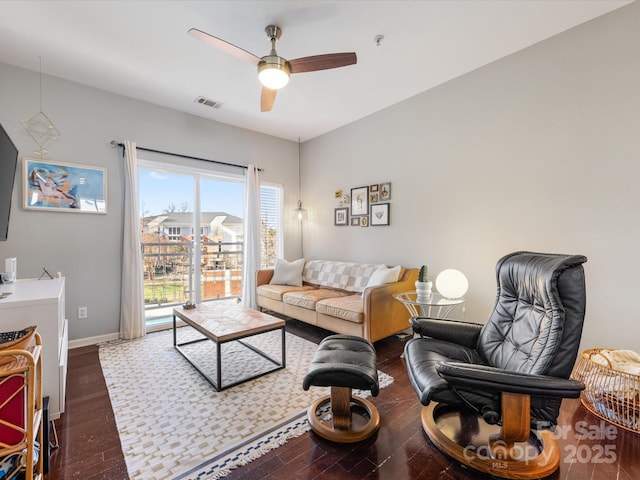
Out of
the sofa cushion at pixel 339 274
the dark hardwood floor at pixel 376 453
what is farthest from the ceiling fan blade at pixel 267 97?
the dark hardwood floor at pixel 376 453

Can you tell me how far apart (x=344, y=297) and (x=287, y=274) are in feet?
3.93

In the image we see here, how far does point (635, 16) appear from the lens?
2.09 meters

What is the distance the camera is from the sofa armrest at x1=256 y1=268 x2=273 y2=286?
433 centimetres

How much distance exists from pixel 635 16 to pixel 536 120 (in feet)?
2.69

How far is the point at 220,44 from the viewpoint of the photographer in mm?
2012

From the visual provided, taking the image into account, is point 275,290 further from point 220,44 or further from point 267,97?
point 220,44

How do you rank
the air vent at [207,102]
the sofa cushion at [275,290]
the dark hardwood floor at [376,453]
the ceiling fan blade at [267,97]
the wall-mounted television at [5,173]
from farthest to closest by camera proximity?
the sofa cushion at [275,290]
the air vent at [207,102]
the ceiling fan blade at [267,97]
the wall-mounted television at [5,173]
the dark hardwood floor at [376,453]

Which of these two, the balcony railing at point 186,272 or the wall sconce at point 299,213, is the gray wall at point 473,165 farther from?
the wall sconce at point 299,213

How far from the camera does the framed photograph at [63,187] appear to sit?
2.90 meters

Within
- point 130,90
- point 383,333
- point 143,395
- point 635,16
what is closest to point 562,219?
point 635,16

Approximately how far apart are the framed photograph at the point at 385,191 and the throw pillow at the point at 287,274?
163 centimetres

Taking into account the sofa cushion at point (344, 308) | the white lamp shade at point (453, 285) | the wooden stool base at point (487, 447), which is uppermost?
the white lamp shade at point (453, 285)

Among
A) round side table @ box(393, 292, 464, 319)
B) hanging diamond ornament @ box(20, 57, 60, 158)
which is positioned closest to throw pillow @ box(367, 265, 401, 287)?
round side table @ box(393, 292, 464, 319)

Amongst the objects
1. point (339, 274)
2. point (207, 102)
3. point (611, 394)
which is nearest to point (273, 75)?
point (207, 102)
